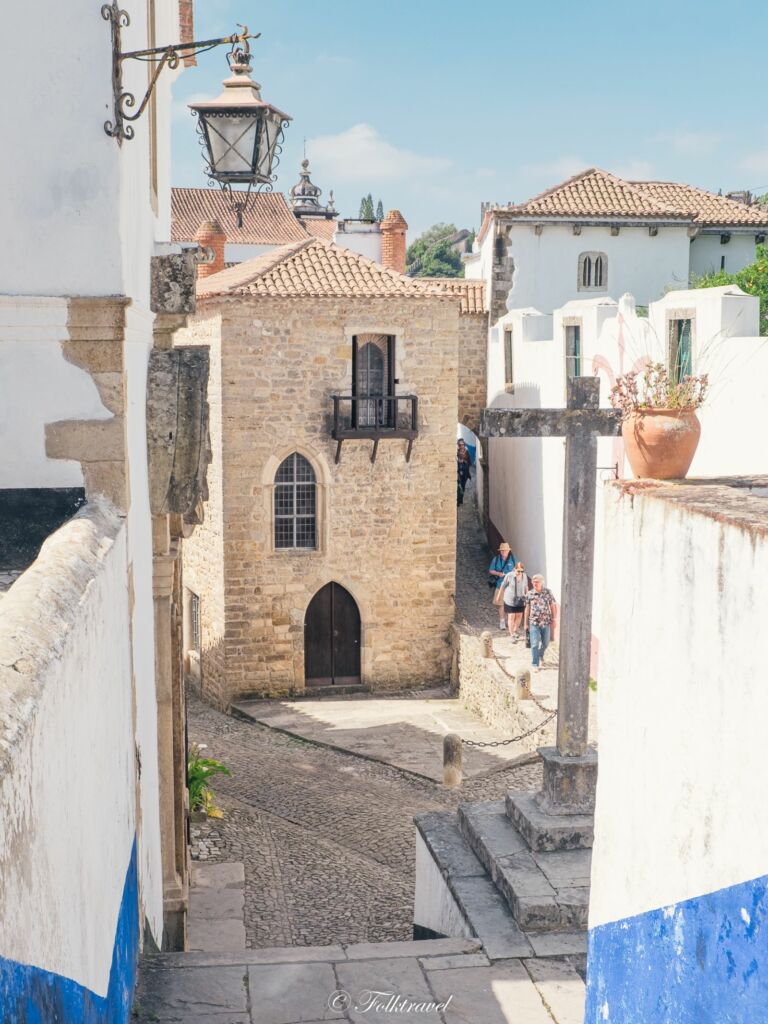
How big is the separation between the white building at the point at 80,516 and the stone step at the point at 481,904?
6.60 ft

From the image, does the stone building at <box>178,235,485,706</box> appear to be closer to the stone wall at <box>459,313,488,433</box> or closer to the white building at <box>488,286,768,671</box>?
the white building at <box>488,286,768,671</box>

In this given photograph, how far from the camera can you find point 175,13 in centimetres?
838

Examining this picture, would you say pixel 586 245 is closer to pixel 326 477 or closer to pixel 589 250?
pixel 589 250

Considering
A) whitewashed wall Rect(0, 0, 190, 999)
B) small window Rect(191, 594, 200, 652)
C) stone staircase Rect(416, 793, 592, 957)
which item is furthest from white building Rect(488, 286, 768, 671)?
whitewashed wall Rect(0, 0, 190, 999)

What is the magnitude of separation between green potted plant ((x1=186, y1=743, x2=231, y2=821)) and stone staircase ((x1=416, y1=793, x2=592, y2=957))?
327 cm

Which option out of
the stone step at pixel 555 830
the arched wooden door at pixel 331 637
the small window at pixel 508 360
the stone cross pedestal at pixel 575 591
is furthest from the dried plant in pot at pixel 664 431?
the small window at pixel 508 360

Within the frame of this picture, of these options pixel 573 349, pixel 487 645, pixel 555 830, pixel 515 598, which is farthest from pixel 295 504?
pixel 555 830

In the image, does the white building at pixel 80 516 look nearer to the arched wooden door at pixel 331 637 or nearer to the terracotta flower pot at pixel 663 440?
the terracotta flower pot at pixel 663 440

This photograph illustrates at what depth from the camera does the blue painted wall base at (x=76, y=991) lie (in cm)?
224

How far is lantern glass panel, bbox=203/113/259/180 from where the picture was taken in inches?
269

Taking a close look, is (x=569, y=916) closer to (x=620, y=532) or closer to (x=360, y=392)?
(x=620, y=532)

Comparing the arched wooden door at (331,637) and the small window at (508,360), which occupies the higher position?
the small window at (508,360)

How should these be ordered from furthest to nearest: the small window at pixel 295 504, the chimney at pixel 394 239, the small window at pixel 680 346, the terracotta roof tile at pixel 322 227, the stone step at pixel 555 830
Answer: the terracotta roof tile at pixel 322 227 → the chimney at pixel 394 239 → the small window at pixel 295 504 → the small window at pixel 680 346 → the stone step at pixel 555 830

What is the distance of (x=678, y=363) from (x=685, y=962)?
9084 millimetres
